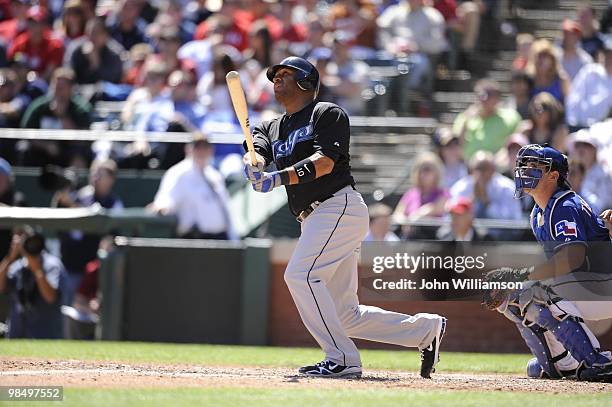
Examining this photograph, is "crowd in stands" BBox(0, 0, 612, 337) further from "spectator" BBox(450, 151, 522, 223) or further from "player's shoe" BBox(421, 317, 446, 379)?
"player's shoe" BBox(421, 317, 446, 379)

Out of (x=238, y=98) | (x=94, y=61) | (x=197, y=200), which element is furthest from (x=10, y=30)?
(x=238, y=98)

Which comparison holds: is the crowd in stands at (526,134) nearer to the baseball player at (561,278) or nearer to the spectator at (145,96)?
the spectator at (145,96)

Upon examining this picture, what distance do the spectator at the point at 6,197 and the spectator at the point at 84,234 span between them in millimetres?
409

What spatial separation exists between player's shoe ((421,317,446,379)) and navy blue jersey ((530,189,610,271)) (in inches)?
32.3

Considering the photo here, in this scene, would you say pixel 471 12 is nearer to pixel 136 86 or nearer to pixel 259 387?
pixel 136 86

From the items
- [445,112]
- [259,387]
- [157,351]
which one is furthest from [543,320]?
[445,112]

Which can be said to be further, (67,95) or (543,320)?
(67,95)

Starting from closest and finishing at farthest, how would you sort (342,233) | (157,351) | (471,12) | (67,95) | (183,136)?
(342,233)
(157,351)
(183,136)
(67,95)
(471,12)

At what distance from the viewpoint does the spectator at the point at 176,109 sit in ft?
43.8

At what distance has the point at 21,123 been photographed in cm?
1384

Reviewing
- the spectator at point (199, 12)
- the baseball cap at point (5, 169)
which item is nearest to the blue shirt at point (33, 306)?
the baseball cap at point (5, 169)

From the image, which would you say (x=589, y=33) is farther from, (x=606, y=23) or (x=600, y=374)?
(x=600, y=374)

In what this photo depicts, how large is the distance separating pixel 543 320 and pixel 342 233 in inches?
54.7

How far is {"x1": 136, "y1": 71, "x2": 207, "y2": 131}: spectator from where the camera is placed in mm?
13344
